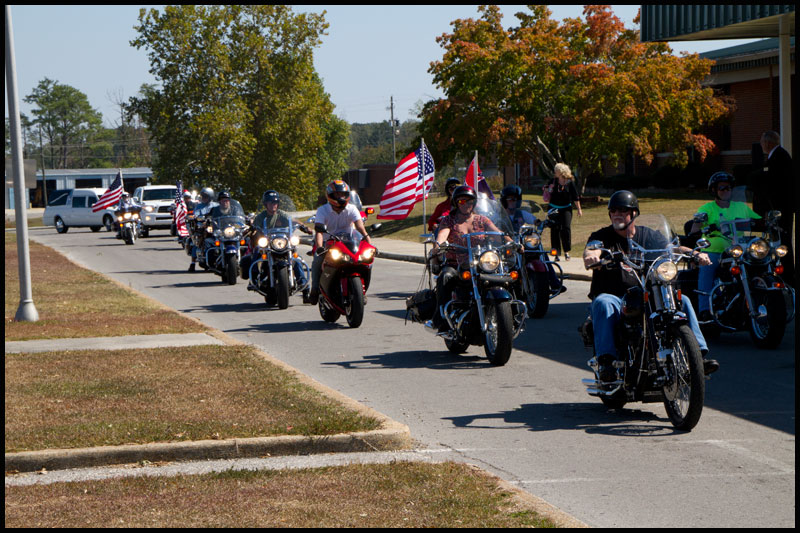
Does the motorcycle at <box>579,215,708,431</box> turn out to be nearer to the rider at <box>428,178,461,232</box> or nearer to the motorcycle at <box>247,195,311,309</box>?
the rider at <box>428,178,461,232</box>

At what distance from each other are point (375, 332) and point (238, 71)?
34808mm

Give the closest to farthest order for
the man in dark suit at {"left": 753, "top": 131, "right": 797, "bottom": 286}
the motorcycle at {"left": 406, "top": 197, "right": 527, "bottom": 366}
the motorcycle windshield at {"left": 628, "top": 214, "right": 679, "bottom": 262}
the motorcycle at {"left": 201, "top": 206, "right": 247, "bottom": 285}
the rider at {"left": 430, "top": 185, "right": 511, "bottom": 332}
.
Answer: the motorcycle windshield at {"left": 628, "top": 214, "right": 679, "bottom": 262}, the motorcycle at {"left": 406, "top": 197, "right": 527, "bottom": 366}, the rider at {"left": 430, "top": 185, "right": 511, "bottom": 332}, the man in dark suit at {"left": 753, "top": 131, "right": 797, "bottom": 286}, the motorcycle at {"left": 201, "top": 206, "right": 247, "bottom": 285}

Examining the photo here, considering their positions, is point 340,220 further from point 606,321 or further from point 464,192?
point 606,321

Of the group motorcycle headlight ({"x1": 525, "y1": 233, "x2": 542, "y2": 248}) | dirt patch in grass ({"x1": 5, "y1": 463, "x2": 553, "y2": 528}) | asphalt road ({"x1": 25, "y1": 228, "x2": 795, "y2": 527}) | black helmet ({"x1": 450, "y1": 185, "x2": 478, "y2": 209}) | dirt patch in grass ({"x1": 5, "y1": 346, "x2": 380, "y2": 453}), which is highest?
black helmet ({"x1": 450, "y1": 185, "x2": 478, "y2": 209})

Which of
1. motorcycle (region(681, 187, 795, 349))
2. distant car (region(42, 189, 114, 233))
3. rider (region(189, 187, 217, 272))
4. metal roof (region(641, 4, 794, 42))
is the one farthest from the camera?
distant car (region(42, 189, 114, 233))

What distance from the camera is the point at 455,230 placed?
11.1m

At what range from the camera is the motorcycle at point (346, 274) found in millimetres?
14078

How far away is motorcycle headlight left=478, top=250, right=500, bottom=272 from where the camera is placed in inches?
417

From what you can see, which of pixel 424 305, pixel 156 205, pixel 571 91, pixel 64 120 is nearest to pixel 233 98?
pixel 156 205

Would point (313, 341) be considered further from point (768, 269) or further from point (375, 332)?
point (768, 269)

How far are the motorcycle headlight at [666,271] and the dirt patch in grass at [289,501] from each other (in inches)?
86.7

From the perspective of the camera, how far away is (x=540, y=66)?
39.1 meters

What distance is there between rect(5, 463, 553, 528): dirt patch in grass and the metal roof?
14.0 meters

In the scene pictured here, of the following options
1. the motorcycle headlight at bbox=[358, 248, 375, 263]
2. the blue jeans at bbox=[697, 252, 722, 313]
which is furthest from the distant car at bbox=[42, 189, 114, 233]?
the blue jeans at bbox=[697, 252, 722, 313]
